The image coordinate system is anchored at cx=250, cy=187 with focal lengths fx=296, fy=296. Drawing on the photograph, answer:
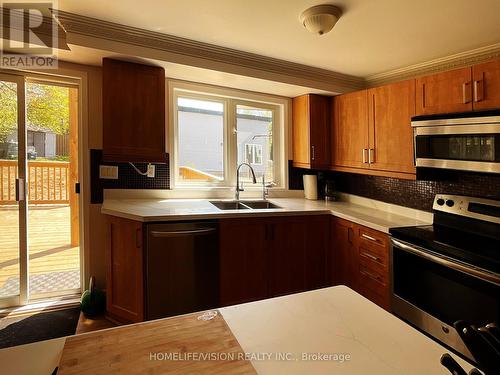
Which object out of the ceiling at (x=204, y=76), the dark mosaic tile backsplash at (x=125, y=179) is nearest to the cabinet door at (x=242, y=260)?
the dark mosaic tile backsplash at (x=125, y=179)

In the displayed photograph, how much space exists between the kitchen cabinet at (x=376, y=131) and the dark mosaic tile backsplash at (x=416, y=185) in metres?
0.25

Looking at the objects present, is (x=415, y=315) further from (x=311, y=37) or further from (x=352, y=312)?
(x=311, y=37)

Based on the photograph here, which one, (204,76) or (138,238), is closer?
(138,238)

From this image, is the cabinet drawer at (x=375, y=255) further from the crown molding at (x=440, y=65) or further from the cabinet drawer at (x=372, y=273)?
the crown molding at (x=440, y=65)

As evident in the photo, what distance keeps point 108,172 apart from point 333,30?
2.13m

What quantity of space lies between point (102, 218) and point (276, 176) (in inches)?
73.3

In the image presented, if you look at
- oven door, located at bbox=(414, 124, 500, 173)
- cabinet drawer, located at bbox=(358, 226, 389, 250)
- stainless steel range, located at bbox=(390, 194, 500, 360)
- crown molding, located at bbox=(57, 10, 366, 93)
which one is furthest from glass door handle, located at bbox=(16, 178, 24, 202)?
oven door, located at bbox=(414, 124, 500, 173)

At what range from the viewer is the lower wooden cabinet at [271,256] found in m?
2.33

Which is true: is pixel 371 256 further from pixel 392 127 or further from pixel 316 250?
pixel 392 127

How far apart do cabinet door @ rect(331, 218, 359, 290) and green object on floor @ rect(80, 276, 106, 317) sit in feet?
6.52

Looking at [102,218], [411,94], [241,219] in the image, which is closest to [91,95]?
[102,218]

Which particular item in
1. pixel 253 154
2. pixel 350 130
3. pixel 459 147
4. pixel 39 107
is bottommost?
pixel 459 147

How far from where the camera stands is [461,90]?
1.91 m

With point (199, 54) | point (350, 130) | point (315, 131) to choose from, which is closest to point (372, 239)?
point (350, 130)
